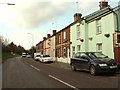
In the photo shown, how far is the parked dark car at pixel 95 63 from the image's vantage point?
18656mm

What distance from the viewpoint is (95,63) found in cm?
1911

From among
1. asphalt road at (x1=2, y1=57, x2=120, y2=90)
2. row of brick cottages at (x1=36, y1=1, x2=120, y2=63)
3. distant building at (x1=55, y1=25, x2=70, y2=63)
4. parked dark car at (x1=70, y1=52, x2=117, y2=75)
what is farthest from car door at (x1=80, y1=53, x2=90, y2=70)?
distant building at (x1=55, y1=25, x2=70, y2=63)

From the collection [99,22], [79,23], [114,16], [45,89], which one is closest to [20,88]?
[45,89]

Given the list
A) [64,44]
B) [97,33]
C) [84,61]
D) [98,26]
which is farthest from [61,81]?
[64,44]

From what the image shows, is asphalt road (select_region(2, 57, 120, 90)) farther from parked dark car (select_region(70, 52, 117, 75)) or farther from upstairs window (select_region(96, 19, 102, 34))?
upstairs window (select_region(96, 19, 102, 34))

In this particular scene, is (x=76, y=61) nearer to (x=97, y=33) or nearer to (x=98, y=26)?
(x=97, y=33)

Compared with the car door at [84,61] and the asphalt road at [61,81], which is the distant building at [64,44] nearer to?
the car door at [84,61]

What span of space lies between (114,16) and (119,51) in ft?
10.9

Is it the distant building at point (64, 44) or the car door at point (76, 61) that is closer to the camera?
the car door at point (76, 61)

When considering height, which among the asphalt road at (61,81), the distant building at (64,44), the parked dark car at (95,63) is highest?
the distant building at (64,44)

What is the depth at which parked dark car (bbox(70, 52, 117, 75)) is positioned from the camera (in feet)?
61.2

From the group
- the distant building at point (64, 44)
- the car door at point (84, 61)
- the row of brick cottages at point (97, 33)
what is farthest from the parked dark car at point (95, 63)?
the distant building at point (64, 44)

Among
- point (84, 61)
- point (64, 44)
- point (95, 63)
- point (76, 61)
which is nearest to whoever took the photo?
point (95, 63)

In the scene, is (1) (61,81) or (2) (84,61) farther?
(2) (84,61)
